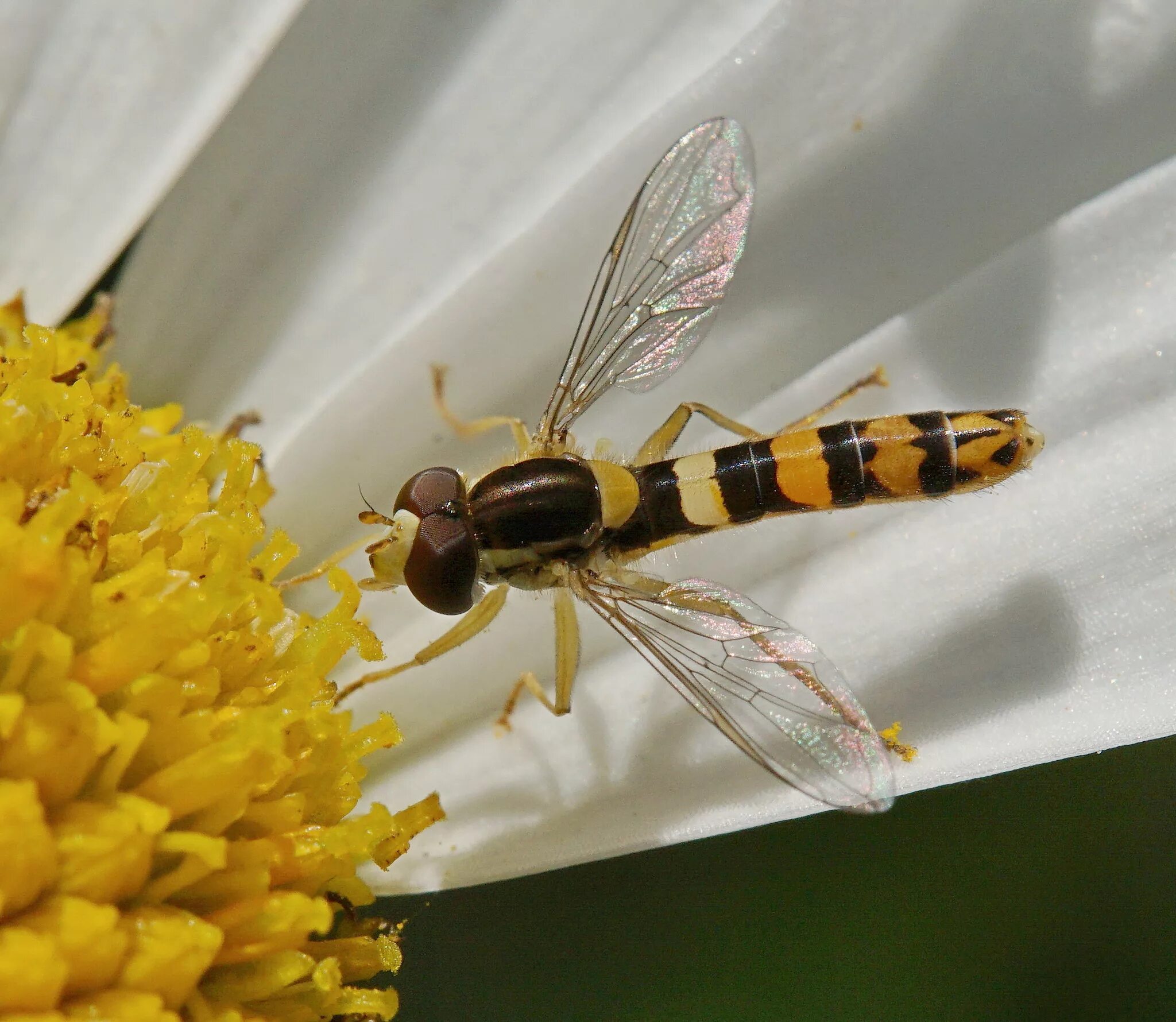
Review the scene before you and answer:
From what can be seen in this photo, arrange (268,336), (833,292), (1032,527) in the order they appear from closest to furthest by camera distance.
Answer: (1032,527) → (833,292) → (268,336)

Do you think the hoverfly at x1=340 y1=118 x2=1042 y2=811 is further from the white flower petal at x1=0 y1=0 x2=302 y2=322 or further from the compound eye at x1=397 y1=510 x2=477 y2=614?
the white flower petal at x1=0 y1=0 x2=302 y2=322

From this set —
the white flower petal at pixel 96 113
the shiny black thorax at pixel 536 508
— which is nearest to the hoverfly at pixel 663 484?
the shiny black thorax at pixel 536 508

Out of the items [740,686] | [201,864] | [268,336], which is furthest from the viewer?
[268,336]

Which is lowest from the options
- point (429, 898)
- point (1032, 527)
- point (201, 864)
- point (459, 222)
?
point (201, 864)

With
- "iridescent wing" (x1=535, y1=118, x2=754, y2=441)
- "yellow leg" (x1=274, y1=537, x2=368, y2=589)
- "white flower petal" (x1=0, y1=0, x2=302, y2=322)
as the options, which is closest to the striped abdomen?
"iridescent wing" (x1=535, y1=118, x2=754, y2=441)

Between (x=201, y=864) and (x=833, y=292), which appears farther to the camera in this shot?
(x=833, y=292)

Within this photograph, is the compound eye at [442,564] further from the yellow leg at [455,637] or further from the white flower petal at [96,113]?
the white flower petal at [96,113]

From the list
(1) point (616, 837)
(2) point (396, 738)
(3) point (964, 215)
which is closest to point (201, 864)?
(2) point (396, 738)

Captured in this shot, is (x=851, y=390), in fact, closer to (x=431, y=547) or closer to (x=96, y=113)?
(x=431, y=547)

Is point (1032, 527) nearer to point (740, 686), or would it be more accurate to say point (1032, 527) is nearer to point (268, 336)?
point (740, 686)
